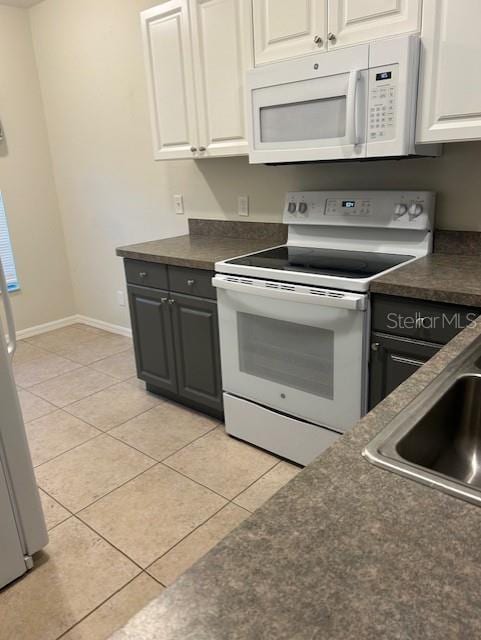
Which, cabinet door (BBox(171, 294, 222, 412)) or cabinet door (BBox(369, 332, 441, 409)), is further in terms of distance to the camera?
cabinet door (BBox(171, 294, 222, 412))

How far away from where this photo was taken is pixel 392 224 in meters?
2.24

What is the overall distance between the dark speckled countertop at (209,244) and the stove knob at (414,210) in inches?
30.3

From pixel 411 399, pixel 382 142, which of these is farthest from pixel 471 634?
pixel 382 142

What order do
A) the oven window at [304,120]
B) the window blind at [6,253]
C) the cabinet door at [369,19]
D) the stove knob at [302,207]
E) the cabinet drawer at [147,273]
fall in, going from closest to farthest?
the cabinet door at [369,19] < the oven window at [304,120] < the stove knob at [302,207] < the cabinet drawer at [147,273] < the window blind at [6,253]

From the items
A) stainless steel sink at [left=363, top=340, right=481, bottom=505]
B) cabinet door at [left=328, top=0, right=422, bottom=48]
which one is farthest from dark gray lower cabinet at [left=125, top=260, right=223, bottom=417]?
stainless steel sink at [left=363, top=340, right=481, bottom=505]

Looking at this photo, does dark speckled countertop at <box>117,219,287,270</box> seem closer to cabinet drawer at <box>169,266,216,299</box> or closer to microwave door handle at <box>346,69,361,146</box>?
cabinet drawer at <box>169,266,216,299</box>

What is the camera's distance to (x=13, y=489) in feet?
5.54

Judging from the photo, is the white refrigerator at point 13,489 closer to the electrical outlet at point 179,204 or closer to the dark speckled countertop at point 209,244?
the dark speckled countertop at point 209,244

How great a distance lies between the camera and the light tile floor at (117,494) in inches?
65.7

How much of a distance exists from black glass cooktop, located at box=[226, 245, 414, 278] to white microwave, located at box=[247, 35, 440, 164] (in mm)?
441

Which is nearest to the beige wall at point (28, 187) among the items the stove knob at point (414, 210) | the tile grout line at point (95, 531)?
the tile grout line at point (95, 531)

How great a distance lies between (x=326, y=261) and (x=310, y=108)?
65 centimetres

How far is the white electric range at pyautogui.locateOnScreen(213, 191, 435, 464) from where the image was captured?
76.9 inches

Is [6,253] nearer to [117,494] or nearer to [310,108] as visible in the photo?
[117,494]
